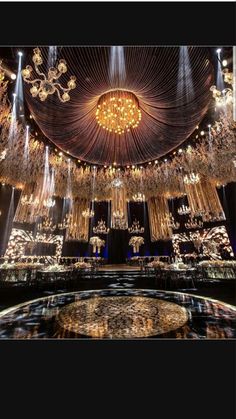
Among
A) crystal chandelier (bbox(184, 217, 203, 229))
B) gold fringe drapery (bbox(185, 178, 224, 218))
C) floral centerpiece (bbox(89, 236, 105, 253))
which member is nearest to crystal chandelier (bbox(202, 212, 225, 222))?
gold fringe drapery (bbox(185, 178, 224, 218))

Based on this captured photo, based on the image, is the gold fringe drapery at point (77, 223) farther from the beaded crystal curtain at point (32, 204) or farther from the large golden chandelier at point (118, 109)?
the large golden chandelier at point (118, 109)

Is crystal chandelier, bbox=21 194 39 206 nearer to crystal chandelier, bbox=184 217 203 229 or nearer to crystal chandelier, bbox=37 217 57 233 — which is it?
crystal chandelier, bbox=37 217 57 233

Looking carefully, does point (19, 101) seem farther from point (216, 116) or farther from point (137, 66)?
point (216, 116)

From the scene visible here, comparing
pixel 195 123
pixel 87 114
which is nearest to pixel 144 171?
pixel 195 123

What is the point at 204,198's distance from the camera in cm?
857

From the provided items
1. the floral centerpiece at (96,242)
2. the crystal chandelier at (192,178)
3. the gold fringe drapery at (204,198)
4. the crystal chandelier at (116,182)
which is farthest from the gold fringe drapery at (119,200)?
the crystal chandelier at (192,178)

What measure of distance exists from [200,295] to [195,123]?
180 inches

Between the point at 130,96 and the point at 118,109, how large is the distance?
0.42 m

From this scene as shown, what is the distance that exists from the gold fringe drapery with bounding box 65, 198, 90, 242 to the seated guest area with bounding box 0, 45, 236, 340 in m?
0.05

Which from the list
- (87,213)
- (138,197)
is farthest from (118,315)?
(87,213)

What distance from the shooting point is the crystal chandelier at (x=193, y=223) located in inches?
398

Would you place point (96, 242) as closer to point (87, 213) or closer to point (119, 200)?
point (87, 213)

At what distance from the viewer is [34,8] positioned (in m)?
2.12

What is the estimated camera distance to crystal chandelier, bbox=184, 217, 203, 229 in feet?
33.2
